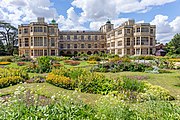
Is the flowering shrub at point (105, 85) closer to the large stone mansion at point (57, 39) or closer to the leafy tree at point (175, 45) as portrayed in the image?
the large stone mansion at point (57, 39)

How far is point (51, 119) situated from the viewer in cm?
381

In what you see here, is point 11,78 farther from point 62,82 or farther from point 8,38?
point 8,38

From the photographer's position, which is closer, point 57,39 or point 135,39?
point 135,39

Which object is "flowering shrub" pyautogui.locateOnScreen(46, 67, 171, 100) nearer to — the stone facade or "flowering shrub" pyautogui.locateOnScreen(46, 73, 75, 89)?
"flowering shrub" pyautogui.locateOnScreen(46, 73, 75, 89)

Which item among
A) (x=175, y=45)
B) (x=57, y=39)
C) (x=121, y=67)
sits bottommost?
(x=121, y=67)

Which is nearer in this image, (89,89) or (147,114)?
(147,114)

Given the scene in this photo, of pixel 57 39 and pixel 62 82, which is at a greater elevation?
pixel 57 39

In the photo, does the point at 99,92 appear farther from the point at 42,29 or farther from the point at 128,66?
the point at 42,29

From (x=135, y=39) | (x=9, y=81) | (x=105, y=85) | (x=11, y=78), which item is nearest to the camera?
(x=105, y=85)

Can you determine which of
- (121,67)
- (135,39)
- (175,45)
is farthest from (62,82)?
(175,45)

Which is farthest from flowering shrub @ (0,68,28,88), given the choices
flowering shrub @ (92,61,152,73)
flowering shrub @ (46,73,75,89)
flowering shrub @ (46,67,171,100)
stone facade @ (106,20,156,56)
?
stone facade @ (106,20,156,56)

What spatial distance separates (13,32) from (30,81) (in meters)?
55.2

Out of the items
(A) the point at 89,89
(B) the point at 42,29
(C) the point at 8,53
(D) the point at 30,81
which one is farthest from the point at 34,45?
(A) the point at 89,89

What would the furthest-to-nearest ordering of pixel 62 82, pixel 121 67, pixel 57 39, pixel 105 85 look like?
pixel 57 39 → pixel 121 67 → pixel 62 82 → pixel 105 85
